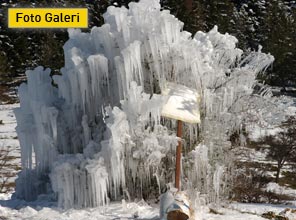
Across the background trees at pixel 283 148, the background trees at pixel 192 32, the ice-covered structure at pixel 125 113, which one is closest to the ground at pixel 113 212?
the ice-covered structure at pixel 125 113

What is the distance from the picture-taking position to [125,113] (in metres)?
10.8

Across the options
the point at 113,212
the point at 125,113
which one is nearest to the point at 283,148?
the point at 125,113

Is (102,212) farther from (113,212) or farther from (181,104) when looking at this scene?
(181,104)

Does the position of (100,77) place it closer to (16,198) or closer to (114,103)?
(114,103)

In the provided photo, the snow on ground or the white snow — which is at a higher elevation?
the white snow

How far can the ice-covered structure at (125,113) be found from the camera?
10.9 metres

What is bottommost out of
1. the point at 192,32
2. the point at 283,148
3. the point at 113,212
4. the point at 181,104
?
the point at 283,148

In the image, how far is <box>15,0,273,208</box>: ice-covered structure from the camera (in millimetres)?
10906

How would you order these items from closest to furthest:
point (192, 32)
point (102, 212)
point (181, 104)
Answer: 1. point (181, 104)
2. point (102, 212)
3. point (192, 32)

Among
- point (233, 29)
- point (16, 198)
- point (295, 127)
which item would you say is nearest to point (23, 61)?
point (233, 29)

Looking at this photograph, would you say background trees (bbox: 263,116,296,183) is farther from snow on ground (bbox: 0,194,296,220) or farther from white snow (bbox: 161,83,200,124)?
white snow (bbox: 161,83,200,124)

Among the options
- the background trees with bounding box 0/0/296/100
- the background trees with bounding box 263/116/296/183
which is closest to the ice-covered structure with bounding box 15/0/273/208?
the background trees with bounding box 263/116/296/183

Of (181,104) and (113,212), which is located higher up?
(181,104)

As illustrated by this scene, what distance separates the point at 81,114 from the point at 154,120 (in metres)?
1.72
